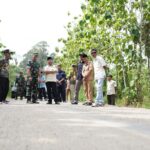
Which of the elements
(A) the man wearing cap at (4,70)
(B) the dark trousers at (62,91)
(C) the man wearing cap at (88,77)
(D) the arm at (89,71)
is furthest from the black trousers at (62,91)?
(A) the man wearing cap at (4,70)

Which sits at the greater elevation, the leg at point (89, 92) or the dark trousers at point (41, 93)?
the dark trousers at point (41, 93)

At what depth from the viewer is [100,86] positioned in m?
16.5

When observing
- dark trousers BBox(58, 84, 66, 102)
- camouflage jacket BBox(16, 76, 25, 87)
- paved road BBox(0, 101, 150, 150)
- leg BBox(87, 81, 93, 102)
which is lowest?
paved road BBox(0, 101, 150, 150)

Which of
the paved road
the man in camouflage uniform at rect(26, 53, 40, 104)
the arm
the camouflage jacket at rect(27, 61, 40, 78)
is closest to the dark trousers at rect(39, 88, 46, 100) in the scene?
the man in camouflage uniform at rect(26, 53, 40, 104)

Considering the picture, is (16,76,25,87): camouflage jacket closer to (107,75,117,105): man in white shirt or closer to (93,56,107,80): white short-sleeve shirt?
(107,75,117,105): man in white shirt

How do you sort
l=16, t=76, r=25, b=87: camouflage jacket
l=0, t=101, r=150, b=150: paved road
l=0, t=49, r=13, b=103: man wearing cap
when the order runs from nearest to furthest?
l=0, t=101, r=150, b=150: paved road
l=0, t=49, r=13, b=103: man wearing cap
l=16, t=76, r=25, b=87: camouflage jacket

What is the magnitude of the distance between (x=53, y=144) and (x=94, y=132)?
1413mm

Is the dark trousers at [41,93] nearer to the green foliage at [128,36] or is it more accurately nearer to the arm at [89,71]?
the green foliage at [128,36]

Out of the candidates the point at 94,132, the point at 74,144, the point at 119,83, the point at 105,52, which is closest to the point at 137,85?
the point at 119,83

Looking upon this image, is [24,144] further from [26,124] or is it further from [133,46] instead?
[133,46]

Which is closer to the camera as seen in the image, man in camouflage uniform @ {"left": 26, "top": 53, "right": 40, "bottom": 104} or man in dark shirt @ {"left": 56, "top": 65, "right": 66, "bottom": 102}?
man in camouflage uniform @ {"left": 26, "top": 53, "right": 40, "bottom": 104}

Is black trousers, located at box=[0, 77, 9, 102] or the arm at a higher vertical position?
the arm

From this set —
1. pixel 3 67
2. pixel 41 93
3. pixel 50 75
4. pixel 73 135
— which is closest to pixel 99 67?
pixel 50 75

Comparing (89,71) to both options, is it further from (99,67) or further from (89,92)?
(99,67)
